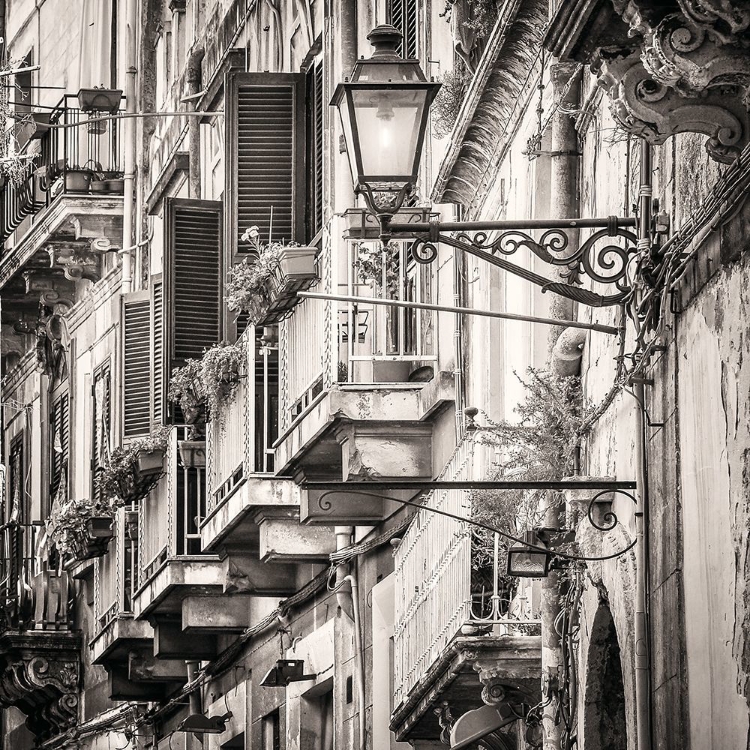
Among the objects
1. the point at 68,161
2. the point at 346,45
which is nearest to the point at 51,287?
the point at 68,161

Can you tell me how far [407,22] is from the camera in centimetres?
1670

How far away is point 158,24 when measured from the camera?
2719cm

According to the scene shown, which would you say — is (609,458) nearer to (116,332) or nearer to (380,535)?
(380,535)

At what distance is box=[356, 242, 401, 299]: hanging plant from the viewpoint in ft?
51.8

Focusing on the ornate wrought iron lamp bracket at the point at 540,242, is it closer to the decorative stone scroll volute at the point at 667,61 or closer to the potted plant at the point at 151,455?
the decorative stone scroll volute at the point at 667,61

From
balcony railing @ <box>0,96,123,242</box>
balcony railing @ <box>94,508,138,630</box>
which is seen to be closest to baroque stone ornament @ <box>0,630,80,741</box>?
balcony railing @ <box>94,508,138,630</box>

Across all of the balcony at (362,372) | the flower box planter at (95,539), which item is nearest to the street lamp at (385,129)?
the balcony at (362,372)

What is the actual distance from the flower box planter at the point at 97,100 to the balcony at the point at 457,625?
12.5m

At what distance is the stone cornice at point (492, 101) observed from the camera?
1211 centimetres

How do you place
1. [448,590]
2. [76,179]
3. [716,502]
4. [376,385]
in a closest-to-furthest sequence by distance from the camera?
[716,502] → [448,590] → [376,385] → [76,179]

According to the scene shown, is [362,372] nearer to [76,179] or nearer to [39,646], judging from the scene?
[76,179]

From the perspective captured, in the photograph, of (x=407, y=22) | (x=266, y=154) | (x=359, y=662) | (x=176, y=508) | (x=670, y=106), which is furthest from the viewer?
(x=176, y=508)

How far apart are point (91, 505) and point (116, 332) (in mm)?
1914

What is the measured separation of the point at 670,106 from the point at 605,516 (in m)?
2.41
